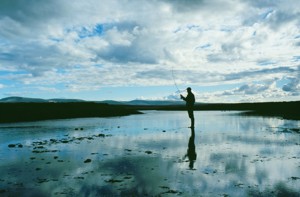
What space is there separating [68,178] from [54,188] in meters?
1.30

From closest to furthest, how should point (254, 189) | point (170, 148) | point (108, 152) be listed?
1. point (254, 189)
2. point (108, 152)
3. point (170, 148)

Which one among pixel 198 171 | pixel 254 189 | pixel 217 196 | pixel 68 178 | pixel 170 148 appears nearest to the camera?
pixel 217 196

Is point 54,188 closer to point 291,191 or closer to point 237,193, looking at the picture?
point 237,193

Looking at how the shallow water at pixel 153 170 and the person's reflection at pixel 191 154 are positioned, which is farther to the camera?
the person's reflection at pixel 191 154

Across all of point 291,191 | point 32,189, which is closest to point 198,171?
point 291,191

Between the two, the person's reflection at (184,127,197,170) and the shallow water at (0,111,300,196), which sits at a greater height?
the person's reflection at (184,127,197,170)

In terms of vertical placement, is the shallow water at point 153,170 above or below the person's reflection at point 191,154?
below

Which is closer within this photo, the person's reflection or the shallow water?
the shallow water

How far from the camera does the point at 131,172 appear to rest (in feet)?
37.4

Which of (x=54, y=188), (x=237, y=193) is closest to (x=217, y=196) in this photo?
(x=237, y=193)

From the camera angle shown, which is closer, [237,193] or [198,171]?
[237,193]

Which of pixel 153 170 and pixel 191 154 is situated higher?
pixel 191 154

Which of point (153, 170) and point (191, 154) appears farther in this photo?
point (191, 154)

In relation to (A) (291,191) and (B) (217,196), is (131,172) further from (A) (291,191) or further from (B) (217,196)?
(A) (291,191)
